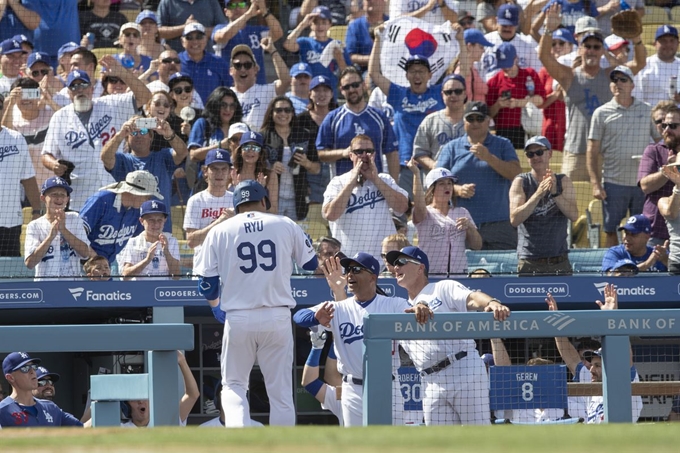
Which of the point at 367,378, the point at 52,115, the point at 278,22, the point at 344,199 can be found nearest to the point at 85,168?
the point at 52,115

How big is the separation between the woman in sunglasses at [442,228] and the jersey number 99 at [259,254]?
2.54 metres

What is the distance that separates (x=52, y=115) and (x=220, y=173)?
6.75 ft

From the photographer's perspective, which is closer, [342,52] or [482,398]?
[482,398]

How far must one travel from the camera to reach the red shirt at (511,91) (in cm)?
1066

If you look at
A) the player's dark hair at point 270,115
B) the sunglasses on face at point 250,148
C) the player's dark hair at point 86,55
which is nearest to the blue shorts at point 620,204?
the player's dark hair at point 270,115

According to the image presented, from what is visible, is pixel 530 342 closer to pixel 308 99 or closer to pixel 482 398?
pixel 482 398

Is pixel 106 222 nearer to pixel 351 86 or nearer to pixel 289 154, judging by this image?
pixel 289 154

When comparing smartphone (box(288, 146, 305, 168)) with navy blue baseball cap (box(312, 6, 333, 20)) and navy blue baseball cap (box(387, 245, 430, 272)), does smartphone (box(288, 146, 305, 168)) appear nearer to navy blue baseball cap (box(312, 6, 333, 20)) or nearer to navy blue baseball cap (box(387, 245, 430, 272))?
navy blue baseball cap (box(312, 6, 333, 20))

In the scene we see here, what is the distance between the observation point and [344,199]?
8.62 m

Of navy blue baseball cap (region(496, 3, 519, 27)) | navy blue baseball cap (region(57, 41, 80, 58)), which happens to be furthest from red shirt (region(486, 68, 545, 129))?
navy blue baseball cap (region(57, 41, 80, 58))

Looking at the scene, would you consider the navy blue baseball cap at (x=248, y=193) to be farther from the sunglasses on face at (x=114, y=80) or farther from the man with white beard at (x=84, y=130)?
the sunglasses on face at (x=114, y=80)

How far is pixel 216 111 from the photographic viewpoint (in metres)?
9.72

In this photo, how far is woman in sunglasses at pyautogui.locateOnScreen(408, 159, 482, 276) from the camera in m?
8.61

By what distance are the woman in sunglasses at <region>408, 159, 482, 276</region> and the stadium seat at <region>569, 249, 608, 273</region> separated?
981 millimetres
